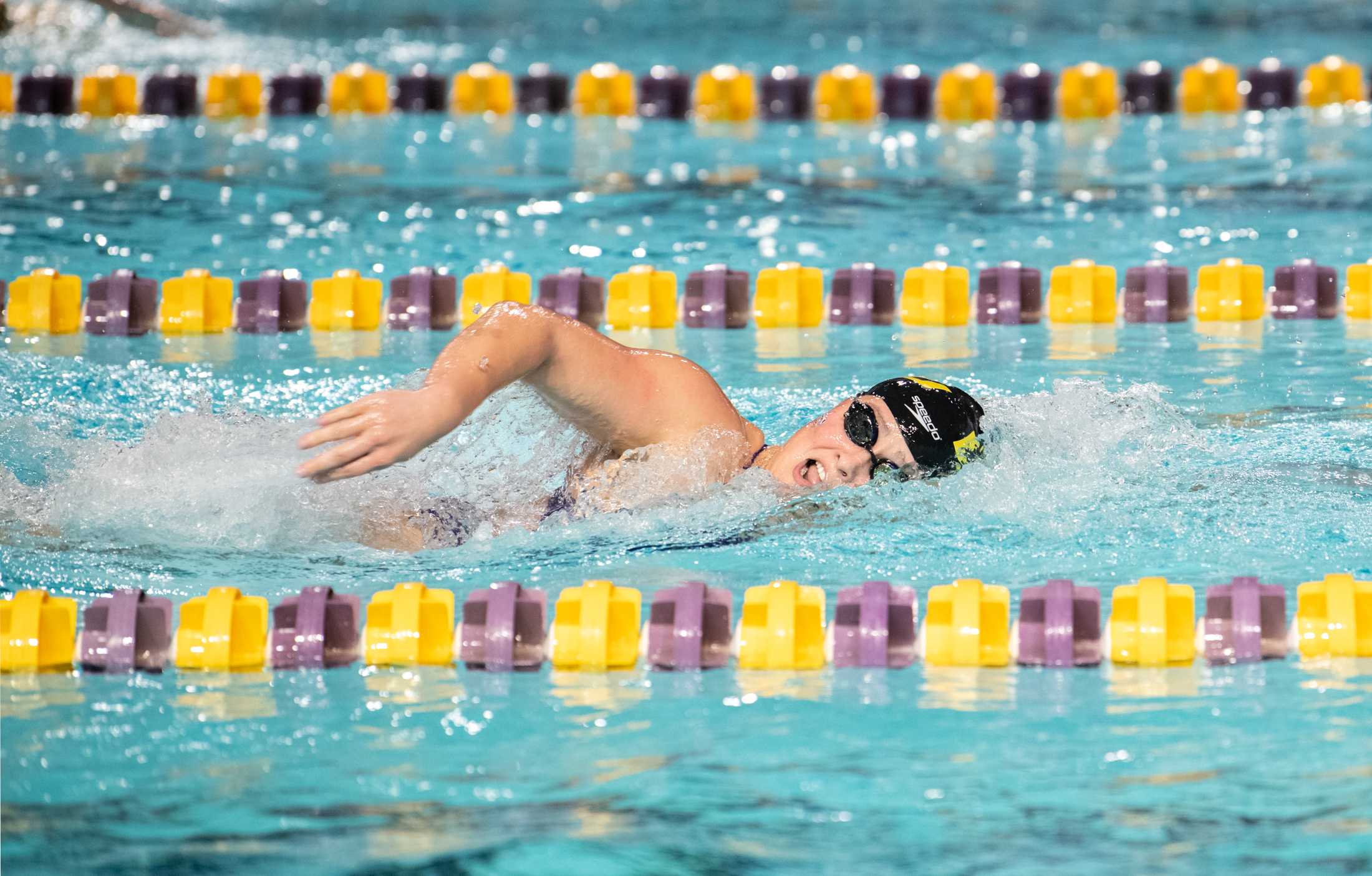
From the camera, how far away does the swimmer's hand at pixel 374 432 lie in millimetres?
2895

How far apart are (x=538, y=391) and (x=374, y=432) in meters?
0.66

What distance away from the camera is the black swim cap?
3822 millimetres

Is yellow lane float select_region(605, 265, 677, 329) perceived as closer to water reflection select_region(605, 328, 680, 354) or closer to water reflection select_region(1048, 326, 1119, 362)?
water reflection select_region(605, 328, 680, 354)

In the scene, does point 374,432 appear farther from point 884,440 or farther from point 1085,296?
point 1085,296

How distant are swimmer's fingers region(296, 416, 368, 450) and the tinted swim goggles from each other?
1271 millimetres

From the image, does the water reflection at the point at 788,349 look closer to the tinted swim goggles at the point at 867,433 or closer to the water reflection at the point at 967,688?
the tinted swim goggles at the point at 867,433

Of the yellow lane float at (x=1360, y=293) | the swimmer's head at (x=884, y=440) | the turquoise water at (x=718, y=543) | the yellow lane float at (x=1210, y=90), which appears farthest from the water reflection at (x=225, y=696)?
the yellow lane float at (x=1210, y=90)

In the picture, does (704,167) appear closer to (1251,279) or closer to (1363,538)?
(1251,279)

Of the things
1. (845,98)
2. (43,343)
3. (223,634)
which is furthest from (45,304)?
(845,98)

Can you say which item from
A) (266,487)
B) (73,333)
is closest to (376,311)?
(73,333)

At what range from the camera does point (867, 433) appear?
12.4 ft

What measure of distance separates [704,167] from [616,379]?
4973mm

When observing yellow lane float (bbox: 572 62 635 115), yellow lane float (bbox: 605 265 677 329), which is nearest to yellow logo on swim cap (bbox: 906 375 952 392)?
yellow lane float (bbox: 605 265 677 329)

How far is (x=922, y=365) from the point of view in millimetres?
5539
